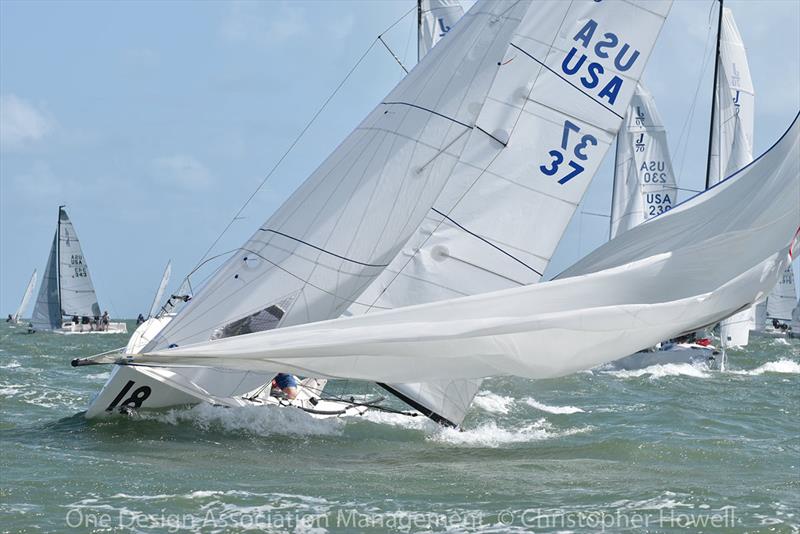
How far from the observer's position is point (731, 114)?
29.5 m

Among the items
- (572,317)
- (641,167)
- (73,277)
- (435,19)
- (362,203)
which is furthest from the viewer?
(73,277)

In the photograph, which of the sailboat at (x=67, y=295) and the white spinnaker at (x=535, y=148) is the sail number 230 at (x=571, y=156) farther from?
the sailboat at (x=67, y=295)

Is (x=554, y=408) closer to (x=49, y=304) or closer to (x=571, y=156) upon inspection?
(x=571, y=156)

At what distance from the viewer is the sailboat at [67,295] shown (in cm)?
4712

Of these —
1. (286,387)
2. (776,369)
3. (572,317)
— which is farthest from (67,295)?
(572,317)

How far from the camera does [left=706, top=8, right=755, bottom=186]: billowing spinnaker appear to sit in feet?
95.8

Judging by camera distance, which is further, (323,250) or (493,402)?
(493,402)

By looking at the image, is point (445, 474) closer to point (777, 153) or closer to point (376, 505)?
point (376, 505)

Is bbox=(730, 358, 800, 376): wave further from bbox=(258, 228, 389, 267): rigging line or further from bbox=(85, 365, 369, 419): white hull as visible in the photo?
bbox=(258, 228, 389, 267): rigging line

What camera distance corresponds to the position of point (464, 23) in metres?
12.1

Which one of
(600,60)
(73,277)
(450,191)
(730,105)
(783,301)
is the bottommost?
(450,191)

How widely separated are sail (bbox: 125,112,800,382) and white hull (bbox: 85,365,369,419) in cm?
255

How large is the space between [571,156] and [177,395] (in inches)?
189

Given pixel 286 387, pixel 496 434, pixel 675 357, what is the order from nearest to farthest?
pixel 496 434, pixel 286 387, pixel 675 357
